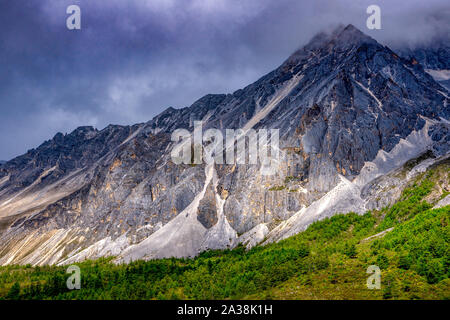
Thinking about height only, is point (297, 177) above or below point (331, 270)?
above

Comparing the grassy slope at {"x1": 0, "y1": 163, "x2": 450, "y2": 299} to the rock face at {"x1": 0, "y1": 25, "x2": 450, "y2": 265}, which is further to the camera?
the rock face at {"x1": 0, "y1": 25, "x2": 450, "y2": 265}

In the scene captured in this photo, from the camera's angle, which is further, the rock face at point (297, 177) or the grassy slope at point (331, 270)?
the rock face at point (297, 177)

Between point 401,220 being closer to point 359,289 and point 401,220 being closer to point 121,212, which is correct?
point 359,289

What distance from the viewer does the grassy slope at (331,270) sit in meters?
41.2

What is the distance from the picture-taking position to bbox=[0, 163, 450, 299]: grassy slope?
41.2m

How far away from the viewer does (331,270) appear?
5075cm

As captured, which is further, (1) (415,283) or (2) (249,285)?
(2) (249,285)

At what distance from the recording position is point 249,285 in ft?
177

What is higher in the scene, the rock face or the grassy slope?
the rock face

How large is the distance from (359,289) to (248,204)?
96.7 metres

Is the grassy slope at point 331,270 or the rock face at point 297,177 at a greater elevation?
the rock face at point 297,177
